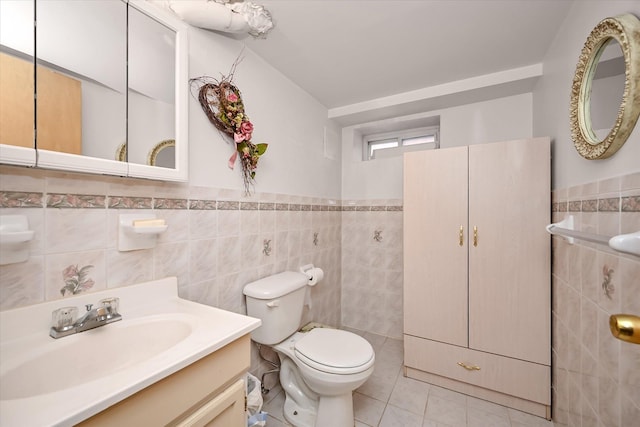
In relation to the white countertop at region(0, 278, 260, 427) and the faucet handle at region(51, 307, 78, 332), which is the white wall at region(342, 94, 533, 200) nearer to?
the white countertop at region(0, 278, 260, 427)

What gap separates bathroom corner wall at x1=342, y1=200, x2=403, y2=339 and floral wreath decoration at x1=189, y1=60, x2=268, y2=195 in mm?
1402

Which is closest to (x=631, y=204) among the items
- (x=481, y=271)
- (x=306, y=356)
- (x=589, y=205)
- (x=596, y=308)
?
(x=589, y=205)

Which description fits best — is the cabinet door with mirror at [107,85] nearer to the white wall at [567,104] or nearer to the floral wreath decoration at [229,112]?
the floral wreath decoration at [229,112]

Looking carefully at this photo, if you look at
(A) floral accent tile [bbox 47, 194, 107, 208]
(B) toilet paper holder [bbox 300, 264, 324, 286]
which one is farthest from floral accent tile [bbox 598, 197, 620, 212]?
(A) floral accent tile [bbox 47, 194, 107, 208]

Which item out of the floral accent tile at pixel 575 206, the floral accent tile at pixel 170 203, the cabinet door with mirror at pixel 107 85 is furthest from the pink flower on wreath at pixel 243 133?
the floral accent tile at pixel 575 206

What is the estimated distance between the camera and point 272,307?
143 cm

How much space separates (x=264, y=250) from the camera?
1671mm

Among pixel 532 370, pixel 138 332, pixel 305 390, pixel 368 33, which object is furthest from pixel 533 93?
pixel 138 332

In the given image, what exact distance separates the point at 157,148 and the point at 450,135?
219 cm

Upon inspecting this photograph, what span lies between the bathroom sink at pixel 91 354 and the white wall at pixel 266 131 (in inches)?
26.3

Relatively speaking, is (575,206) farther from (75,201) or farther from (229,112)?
(75,201)

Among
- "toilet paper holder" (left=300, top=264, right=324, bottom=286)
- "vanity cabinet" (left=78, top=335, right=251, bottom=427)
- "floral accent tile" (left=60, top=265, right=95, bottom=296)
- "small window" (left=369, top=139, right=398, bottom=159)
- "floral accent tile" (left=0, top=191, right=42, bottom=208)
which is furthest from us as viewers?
"small window" (left=369, top=139, right=398, bottom=159)

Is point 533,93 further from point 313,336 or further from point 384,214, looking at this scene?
point 313,336

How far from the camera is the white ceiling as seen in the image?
1.29 m
